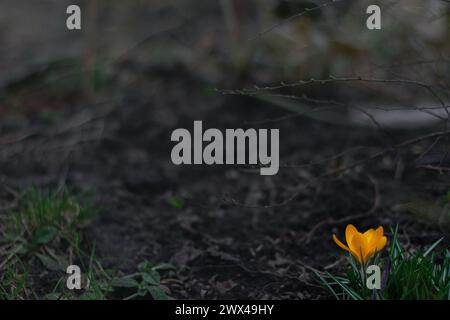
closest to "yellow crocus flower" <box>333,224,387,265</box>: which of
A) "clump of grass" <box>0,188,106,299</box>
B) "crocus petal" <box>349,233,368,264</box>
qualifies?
"crocus petal" <box>349,233,368,264</box>

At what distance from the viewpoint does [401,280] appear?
1796 mm

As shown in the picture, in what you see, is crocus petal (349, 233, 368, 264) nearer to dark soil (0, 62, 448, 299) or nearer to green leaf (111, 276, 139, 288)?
dark soil (0, 62, 448, 299)

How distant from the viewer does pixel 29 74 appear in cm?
353

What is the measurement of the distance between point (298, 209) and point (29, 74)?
5.62ft

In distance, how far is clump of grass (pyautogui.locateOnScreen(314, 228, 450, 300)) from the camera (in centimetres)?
175

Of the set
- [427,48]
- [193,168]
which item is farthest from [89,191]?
[427,48]

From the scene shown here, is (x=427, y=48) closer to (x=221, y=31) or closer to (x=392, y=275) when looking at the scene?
(x=221, y=31)

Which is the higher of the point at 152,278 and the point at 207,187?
the point at 207,187

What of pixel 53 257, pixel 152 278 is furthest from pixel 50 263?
pixel 152 278

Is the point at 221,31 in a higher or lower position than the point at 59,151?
higher

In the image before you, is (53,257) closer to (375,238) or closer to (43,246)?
(43,246)

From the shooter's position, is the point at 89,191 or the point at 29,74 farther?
the point at 29,74

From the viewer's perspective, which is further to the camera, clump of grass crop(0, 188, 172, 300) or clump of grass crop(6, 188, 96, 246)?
clump of grass crop(6, 188, 96, 246)

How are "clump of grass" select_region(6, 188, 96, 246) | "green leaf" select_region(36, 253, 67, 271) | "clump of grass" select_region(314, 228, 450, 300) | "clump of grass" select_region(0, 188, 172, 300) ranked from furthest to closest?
"clump of grass" select_region(6, 188, 96, 246) < "green leaf" select_region(36, 253, 67, 271) < "clump of grass" select_region(0, 188, 172, 300) < "clump of grass" select_region(314, 228, 450, 300)
